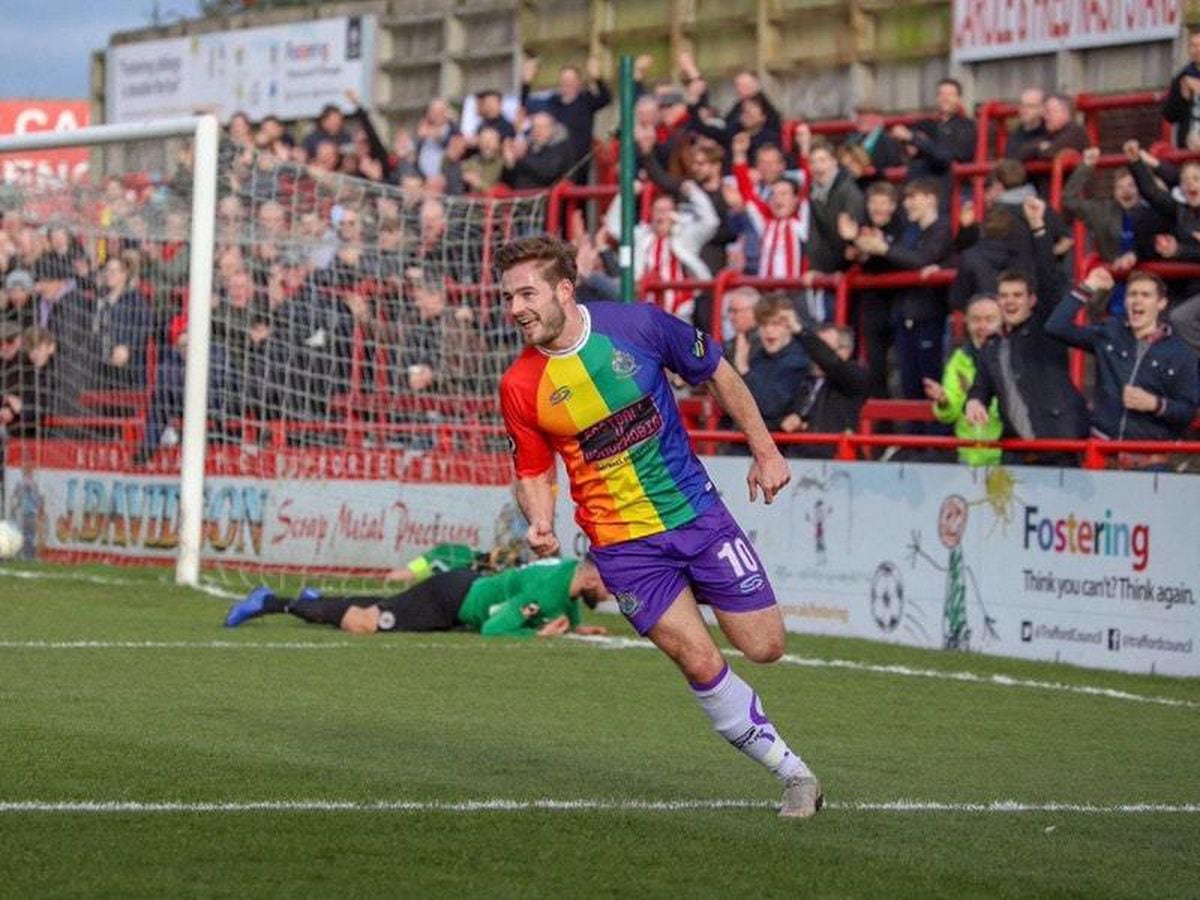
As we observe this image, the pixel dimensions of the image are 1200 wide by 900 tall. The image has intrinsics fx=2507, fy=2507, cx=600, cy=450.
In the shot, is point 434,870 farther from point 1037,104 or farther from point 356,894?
point 1037,104

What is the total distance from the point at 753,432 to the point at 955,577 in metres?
6.86

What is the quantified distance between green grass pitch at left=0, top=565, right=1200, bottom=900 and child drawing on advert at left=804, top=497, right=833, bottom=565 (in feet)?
3.47

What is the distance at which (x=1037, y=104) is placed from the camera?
60.6 feet

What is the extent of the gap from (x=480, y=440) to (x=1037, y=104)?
5109mm

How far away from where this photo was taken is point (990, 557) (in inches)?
592

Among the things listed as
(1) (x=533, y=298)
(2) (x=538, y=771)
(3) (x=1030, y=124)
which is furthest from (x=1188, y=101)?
(1) (x=533, y=298)

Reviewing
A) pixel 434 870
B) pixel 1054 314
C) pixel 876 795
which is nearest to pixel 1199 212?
pixel 1054 314

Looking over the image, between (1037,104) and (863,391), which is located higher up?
(1037,104)

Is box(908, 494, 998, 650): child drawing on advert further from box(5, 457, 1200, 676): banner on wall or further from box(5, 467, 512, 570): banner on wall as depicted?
box(5, 467, 512, 570): banner on wall

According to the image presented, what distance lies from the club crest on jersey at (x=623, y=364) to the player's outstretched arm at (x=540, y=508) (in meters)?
0.48

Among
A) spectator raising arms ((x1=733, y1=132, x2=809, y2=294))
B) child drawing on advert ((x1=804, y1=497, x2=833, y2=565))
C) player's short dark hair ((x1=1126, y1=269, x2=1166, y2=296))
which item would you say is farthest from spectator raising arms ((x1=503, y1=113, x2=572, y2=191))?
player's short dark hair ((x1=1126, y1=269, x2=1166, y2=296))

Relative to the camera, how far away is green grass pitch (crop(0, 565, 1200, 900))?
720 centimetres

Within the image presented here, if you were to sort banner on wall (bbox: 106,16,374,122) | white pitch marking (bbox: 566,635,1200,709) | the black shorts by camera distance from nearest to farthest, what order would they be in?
white pitch marking (bbox: 566,635,1200,709) < the black shorts < banner on wall (bbox: 106,16,374,122)

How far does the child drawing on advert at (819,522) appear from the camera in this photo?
1627cm
